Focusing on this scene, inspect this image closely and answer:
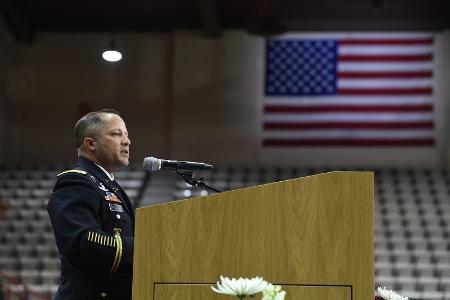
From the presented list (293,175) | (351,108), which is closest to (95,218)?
(293,175)

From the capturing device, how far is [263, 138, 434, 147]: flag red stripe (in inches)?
623

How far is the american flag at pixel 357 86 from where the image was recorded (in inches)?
621

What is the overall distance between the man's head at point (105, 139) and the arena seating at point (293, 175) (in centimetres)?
809

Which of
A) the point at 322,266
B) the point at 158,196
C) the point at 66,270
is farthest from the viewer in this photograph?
the point at 158,196

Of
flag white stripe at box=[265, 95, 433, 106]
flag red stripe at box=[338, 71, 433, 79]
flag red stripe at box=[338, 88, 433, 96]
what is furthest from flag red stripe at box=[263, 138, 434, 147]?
flag red stripe at box=[338, 71, 433, 79]

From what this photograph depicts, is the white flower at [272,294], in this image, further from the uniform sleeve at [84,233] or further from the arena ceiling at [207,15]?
the arena ceiling at [207,15]

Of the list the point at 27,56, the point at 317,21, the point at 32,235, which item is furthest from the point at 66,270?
the point at 27,56

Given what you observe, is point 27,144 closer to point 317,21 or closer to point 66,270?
point 317,21

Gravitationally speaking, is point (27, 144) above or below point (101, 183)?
above

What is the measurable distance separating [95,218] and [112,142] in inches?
12.6

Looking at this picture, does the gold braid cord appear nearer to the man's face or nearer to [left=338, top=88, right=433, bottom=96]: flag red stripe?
the man's face

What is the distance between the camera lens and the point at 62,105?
16578mm

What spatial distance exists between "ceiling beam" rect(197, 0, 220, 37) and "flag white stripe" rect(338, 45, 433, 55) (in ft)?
7.51

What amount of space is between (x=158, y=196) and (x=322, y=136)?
3332mm
